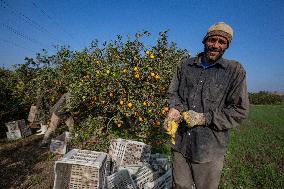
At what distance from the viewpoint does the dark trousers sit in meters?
2.69

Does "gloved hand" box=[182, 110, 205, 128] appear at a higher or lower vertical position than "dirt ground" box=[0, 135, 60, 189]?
higher

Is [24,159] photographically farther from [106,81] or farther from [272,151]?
[272,151]

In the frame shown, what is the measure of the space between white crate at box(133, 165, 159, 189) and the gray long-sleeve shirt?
1.76 meters

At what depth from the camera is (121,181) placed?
4.17 metres

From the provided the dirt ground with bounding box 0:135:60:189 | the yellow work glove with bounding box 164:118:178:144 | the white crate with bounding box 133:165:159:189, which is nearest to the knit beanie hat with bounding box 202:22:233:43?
the yellow work glove with bounding box 164:118:178:144

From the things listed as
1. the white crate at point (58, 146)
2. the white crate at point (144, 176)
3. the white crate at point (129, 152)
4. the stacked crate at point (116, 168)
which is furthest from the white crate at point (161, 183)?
the white crate at point (58, 146)

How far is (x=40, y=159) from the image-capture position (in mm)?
6062

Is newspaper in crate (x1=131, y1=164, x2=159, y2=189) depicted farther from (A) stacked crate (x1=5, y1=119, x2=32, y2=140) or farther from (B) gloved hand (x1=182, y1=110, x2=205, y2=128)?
(A) stacked crate (x1=5, y1=119, x2=32, y2=140)

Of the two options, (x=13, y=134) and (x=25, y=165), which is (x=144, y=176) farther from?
(x=13, y=134)

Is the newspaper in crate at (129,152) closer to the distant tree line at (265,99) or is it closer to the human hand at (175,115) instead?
the human hand at (175,115)

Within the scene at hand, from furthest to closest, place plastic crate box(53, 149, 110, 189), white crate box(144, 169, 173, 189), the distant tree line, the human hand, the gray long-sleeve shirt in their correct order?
the distant tree line, white crate box(144, 169, 173, 189), plastic crate box(53, 149, 110, 189), the human hand, the gray long-sleeve shirt

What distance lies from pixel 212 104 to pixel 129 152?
286 centimetres

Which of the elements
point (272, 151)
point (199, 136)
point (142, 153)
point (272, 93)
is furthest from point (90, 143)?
point (272, 93)

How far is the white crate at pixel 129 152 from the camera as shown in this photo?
5086mm
